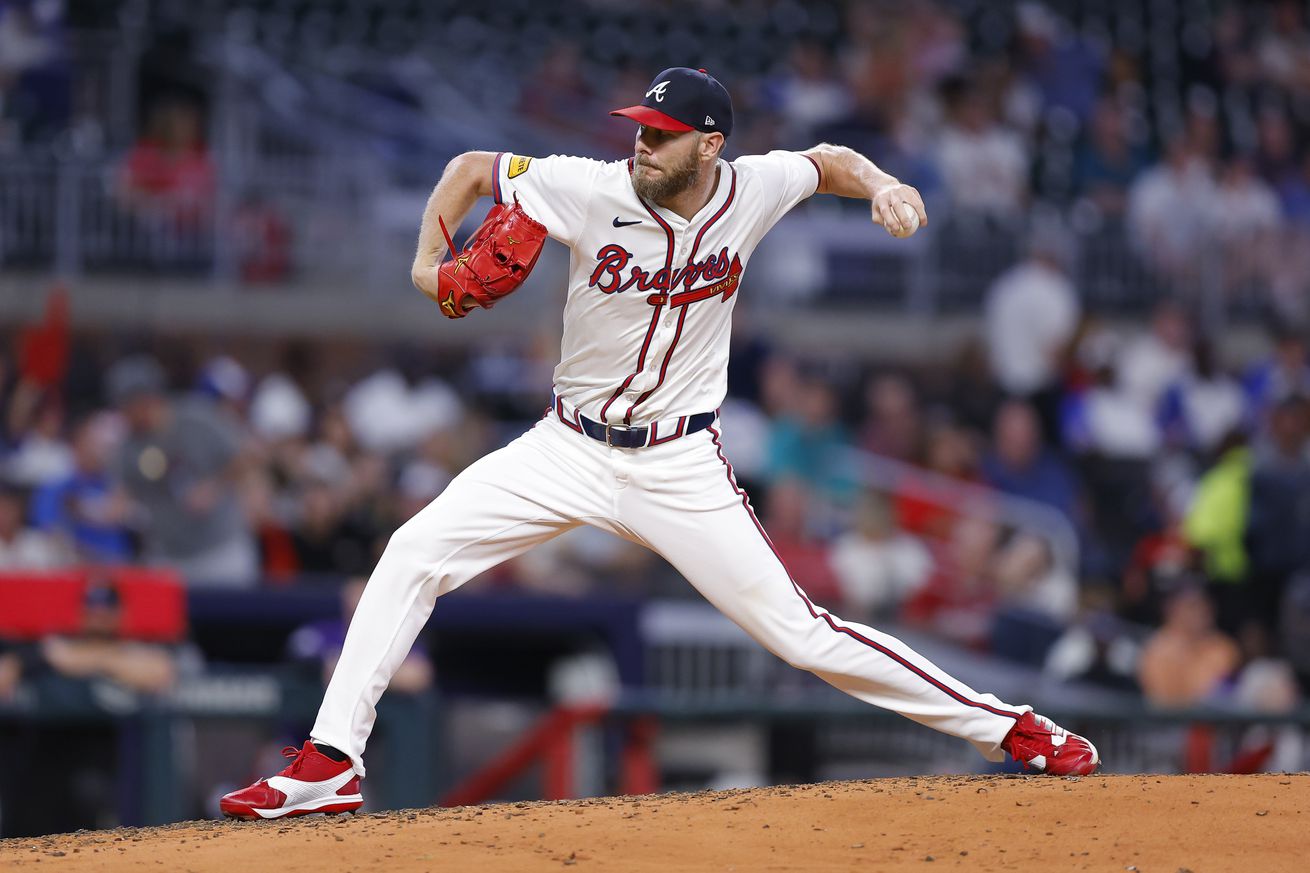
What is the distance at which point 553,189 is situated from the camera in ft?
16.1

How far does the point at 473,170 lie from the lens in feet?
16.4

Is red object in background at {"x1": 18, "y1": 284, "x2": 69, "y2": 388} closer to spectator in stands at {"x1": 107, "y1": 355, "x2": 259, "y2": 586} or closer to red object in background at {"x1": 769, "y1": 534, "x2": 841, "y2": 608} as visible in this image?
spectator in stands at {"x1": 107, "y1": 355, "x2": 259, "y2": 586}

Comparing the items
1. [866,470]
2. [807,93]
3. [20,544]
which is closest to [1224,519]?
[866,470]

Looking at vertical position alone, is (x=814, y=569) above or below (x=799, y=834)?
below

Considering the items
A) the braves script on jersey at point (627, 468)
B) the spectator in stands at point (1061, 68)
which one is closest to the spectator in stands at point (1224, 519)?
the spectator in stands at point (1061, 68)

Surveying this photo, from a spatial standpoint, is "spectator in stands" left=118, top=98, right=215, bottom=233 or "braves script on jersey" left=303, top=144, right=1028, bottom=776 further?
"spectator in stands" left=118, top=98, right=215, bottom=233

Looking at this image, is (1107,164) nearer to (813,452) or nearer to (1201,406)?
(1201,406)

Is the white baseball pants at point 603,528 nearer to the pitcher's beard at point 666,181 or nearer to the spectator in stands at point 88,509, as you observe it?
the pitcher's beard at point 666,181

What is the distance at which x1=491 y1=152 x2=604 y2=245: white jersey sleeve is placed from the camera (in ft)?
16.1

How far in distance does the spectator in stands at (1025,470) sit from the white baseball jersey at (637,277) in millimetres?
6778

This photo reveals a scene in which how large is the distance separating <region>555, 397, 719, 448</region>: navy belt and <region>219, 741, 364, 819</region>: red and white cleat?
41.2 inches

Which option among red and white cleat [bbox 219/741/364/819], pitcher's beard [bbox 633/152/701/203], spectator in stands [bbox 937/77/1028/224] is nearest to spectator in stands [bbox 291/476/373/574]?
red and white cleat [bbox 219/741/364/819]

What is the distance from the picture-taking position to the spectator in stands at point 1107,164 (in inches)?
573

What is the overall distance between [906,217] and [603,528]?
1.11 m
